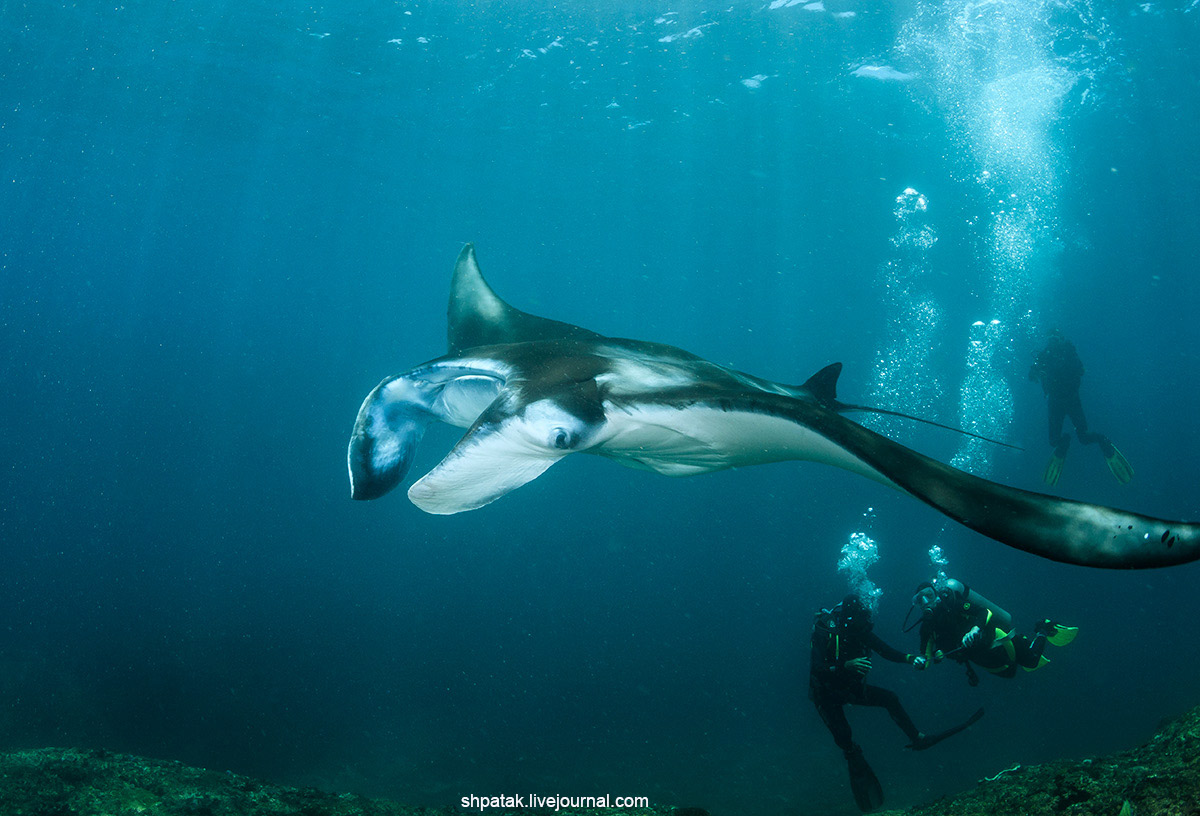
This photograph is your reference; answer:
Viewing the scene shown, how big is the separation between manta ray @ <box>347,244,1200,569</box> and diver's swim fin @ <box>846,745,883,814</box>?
424 cm

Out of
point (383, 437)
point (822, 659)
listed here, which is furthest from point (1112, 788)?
point (822, 659)

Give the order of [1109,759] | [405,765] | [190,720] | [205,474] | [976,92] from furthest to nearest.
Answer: [205,474]
[976,92]
[190,720]
[405,765]
[1109,759]

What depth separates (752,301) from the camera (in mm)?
67188

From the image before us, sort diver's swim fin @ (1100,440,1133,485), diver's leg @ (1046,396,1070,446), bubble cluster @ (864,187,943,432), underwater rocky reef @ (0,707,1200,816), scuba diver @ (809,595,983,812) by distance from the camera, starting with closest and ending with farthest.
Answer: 1. underwater rocky reef @ (0,707,1200,816)
2. scuba diver @ (809,595,983,812)
3. diver's swim fin @ (1100,440,1133,485)
4. diver's leg @ (1046,396,1070,446)
5. bubble cluster @ (864,187,943,432)

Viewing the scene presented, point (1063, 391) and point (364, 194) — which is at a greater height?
point (364, 194)

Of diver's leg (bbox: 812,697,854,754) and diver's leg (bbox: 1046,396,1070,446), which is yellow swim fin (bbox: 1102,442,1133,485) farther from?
diver's leg (bbox: 812,697,854,754)

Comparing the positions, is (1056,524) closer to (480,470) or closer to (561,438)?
(561,438)

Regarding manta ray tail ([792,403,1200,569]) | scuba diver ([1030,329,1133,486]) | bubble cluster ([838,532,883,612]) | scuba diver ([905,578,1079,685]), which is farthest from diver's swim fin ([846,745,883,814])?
bubble cluster ([838,532,883,612])

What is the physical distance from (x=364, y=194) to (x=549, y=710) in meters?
29.1

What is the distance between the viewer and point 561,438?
2041 mm

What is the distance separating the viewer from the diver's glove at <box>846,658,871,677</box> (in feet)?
18.1

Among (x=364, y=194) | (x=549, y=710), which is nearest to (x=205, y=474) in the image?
(x=364, y=194)

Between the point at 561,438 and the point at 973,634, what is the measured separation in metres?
5.54

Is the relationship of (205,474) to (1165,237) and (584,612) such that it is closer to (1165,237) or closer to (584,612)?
(584,612)
